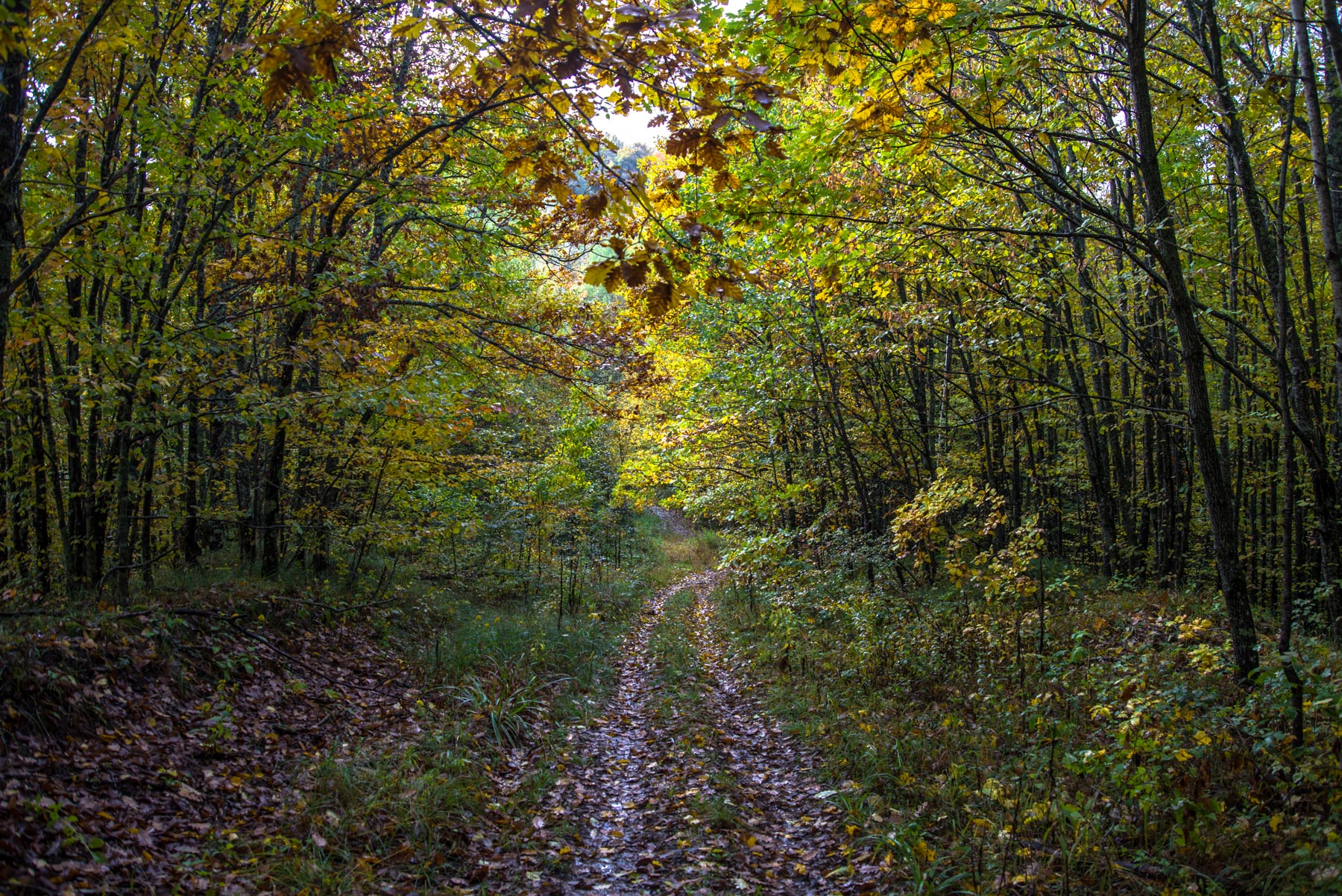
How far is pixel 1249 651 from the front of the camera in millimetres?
4691

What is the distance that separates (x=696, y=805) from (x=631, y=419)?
665 centimetres

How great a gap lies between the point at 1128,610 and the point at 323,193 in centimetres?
1236

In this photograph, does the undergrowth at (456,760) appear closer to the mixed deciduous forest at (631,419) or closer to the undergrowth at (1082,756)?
the mixed deciduous forest at (631,419)

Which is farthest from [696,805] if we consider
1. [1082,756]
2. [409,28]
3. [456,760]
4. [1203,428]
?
[409,28]

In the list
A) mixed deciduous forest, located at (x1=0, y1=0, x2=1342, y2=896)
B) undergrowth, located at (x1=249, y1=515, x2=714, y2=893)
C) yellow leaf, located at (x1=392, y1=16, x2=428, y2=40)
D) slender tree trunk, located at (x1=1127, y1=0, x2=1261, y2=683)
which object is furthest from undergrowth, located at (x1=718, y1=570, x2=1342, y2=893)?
yellow leaf, located at (x1=392, y1=16, x2=428, y2=40)

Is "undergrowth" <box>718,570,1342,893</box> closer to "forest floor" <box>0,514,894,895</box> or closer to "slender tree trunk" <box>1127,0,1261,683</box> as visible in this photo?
"slender tree trunk" <box>1127,0,1261,683</box>

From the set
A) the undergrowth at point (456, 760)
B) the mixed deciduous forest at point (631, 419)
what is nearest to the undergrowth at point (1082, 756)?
the mixed deciduous forest at point (631, 419)

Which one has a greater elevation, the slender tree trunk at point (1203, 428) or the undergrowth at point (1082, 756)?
the slender tree trunk at point (1203, 428)

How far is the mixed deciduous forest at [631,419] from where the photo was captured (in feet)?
12.8

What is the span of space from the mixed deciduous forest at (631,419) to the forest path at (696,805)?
0.05 m

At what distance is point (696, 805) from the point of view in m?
5.36

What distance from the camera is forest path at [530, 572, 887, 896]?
14.5ft

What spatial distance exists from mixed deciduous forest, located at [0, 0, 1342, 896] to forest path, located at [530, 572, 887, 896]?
54mm

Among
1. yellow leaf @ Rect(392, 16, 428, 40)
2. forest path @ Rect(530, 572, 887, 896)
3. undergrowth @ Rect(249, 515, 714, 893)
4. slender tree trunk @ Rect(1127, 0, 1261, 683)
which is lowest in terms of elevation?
forest path @ Rect(530, 572, 887, 896)
